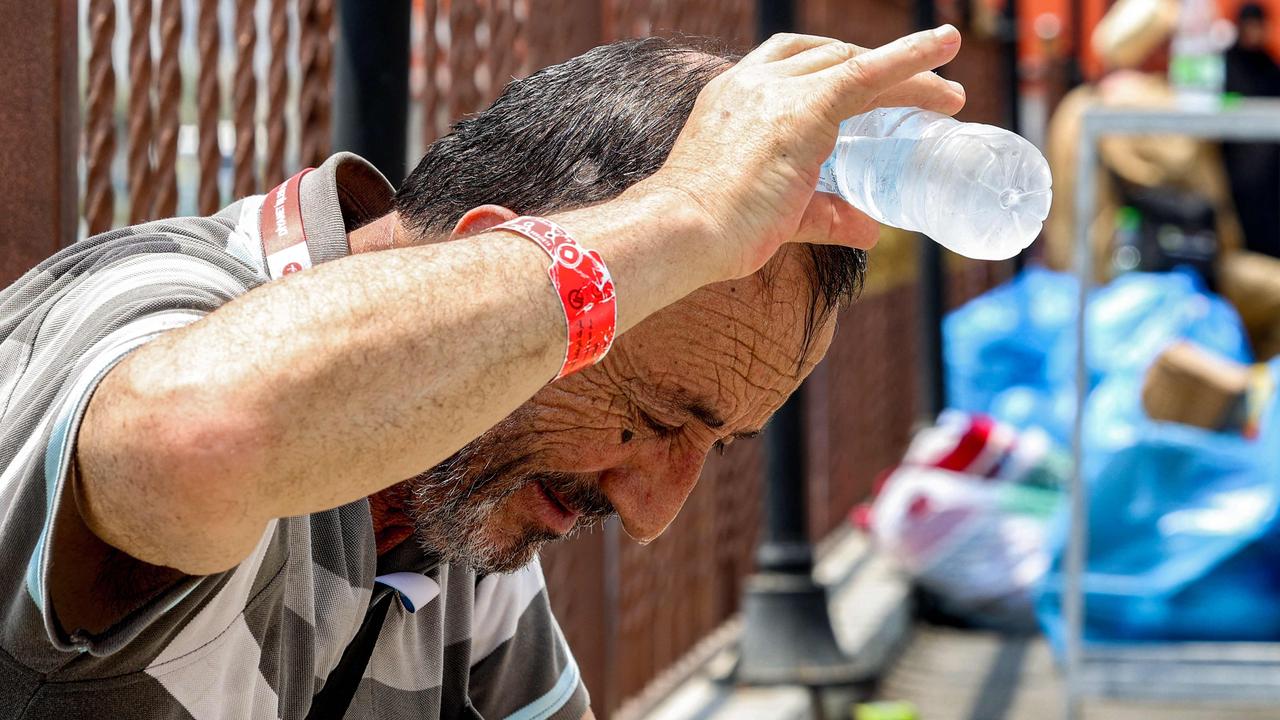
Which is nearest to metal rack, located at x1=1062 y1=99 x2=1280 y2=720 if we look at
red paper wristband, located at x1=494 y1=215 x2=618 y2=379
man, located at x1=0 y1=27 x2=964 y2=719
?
man, located at x1=0 y1=27 x2=964 y2=719

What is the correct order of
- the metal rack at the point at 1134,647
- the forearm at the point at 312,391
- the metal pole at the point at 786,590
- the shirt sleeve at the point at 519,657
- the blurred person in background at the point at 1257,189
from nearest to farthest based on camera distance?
the forearm at the point at 312,391 < the shirt sleeve at the point at 519,657 < the metal rack at the point at 1134,647 < the metal pole at the point at 786,590 < the blurred person in background at the point at 1257,189

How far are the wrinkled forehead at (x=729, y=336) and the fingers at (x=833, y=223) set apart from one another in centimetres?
14

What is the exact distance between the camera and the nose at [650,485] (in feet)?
5.42

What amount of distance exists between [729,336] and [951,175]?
356 millimetres

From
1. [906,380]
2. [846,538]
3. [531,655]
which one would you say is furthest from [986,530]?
[531,655]

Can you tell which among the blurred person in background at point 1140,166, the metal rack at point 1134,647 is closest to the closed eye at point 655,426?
the metal rack at point 1134,647

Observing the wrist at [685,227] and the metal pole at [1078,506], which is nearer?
the wrist at [685,227]

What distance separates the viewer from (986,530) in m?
5.83

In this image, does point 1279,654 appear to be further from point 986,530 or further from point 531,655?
point 531,655

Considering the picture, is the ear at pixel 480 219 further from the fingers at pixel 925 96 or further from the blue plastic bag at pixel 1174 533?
the blue plastic bag at pixel 1174 533

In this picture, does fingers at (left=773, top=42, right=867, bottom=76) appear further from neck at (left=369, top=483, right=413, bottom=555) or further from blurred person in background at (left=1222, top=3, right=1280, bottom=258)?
blurred person in background at (left=1222, top=3, right=1280, bottom=258)

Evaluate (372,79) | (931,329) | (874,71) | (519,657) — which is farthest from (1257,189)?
(874,71)

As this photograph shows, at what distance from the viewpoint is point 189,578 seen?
1131mm

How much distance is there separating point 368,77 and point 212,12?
0.84 feet
